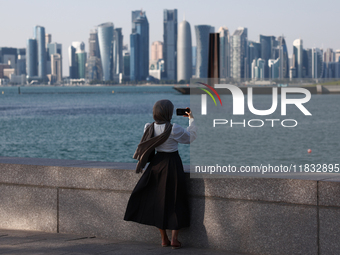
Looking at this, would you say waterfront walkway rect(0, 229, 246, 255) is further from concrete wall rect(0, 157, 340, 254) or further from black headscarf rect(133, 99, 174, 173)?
black headscarf rect(133, 99, 174, 173)

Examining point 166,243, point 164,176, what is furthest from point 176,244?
point 164,176

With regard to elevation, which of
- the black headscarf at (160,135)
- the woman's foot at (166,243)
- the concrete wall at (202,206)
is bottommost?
the woman's foot at (166,243)

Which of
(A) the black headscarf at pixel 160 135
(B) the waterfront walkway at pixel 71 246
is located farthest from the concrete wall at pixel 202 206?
(A) the black headscarf at pixel 160 135

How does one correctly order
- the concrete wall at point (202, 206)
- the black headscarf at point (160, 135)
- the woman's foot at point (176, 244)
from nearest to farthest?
the concrete wall at point (202, 206) → the black headscarf at point (160, 135) → the woman's foot at point (176, 244)

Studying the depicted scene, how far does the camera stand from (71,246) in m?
5.25

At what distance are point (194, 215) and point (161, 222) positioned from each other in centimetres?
37

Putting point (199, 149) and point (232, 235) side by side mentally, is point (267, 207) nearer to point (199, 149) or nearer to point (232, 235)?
point (232, 235)

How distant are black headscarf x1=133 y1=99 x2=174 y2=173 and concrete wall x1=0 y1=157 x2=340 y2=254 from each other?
0.40m

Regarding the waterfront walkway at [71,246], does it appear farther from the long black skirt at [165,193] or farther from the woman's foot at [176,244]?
the long black skirt at [165,193]

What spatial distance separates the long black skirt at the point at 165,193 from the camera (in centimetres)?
498

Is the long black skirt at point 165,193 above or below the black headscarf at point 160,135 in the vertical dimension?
below

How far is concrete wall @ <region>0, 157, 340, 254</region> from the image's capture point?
4539 mm

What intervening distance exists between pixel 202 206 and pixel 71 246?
141 centimetres

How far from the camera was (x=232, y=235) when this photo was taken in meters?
4.98
